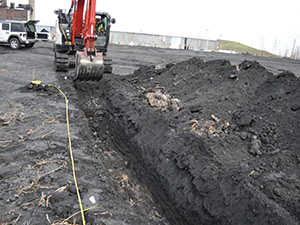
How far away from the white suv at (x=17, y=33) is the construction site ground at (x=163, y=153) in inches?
467

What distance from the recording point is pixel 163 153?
17.2ft

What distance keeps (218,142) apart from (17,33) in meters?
18.0

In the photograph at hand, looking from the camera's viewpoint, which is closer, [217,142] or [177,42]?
[217,142]

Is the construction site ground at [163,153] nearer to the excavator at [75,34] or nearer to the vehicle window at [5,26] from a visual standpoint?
the excavator at [75,34]

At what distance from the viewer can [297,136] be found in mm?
4945

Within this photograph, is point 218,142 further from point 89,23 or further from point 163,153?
point 89,23

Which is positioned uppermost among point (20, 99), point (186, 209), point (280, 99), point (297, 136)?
point (280, 99)

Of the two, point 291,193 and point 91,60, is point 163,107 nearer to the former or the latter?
point 91,60

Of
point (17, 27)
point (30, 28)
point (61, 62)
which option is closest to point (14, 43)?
point (17, 27)

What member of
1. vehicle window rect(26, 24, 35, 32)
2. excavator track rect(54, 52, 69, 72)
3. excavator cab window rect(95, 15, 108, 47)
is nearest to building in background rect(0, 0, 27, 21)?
vehicle window rect(26, 24, 35, 32)

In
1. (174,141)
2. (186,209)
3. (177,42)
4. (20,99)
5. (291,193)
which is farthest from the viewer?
(177,42)

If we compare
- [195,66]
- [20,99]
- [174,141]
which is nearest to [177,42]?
[195,66]

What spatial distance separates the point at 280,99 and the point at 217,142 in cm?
214

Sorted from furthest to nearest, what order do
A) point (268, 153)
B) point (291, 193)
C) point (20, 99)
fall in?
point (20, 99) → point (268, 153) → point (291, 193)
